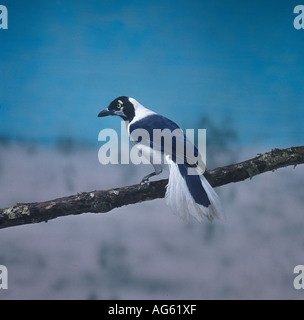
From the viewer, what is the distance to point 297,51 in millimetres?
2314

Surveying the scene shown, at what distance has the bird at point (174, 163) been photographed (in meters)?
1.94

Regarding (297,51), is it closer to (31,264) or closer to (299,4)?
(299,4)

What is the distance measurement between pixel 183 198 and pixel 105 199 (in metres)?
0.41

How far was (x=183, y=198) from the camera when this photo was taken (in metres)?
1.95

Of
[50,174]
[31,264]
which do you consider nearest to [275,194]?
[50,174]

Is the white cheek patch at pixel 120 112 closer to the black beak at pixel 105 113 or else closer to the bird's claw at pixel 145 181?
the black beak at pixel 105 113

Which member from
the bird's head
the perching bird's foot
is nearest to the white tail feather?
the perching bird's foot

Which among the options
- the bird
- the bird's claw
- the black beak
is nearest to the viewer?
the bird

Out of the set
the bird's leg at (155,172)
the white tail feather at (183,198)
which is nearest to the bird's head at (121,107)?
the bird's leg at (155,172)

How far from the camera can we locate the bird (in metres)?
1.94

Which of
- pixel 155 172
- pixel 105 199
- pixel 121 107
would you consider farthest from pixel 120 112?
pixel 105 199

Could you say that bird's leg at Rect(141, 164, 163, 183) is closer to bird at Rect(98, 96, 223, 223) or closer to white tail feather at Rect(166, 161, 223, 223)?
bird at Rect(98, 96, 223, 223)

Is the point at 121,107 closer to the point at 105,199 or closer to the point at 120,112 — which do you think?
the point at 120,112

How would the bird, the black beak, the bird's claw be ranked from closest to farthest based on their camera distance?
the bird, the bird's claw, the black beak
